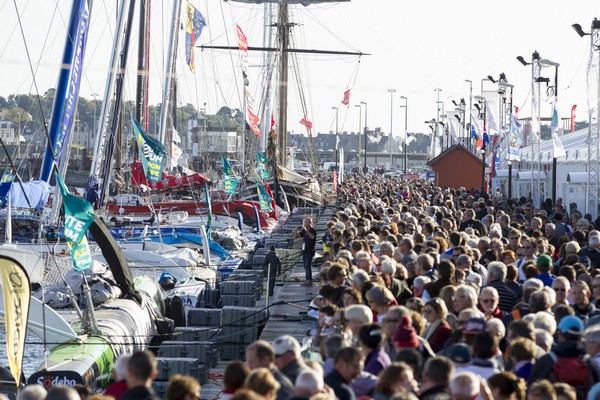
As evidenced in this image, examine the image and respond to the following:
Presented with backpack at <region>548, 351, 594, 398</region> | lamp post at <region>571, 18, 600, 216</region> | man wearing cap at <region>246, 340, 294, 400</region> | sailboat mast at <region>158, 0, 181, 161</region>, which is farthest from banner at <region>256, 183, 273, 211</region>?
man wearing cap at <region>246, 340, 294, 400</region>

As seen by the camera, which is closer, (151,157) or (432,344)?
(432,344)

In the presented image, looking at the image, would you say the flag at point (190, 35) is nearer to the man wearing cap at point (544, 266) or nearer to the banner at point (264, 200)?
the banner at point (264, 200)

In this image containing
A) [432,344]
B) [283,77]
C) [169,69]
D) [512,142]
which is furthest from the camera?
[283,77]

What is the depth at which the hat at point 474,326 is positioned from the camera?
953 centimetres

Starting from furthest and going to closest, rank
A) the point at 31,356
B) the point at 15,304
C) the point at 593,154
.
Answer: the point at 593,154 < the point at 31,356 < the point at 15,304

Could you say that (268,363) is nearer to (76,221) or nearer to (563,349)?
(563,349)

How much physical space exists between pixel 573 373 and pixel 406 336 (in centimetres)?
129

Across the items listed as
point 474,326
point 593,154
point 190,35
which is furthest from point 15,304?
point 190,35

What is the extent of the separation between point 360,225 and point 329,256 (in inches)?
180

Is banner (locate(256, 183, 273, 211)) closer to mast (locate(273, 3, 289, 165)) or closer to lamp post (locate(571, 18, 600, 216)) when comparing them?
lamp post (locate(571, 18, 600, 216))

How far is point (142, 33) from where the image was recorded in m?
45.8

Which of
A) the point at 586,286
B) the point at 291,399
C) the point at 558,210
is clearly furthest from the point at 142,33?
the point at 291,399

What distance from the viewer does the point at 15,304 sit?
11594 millimetres

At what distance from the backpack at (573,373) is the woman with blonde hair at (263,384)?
2.37m
